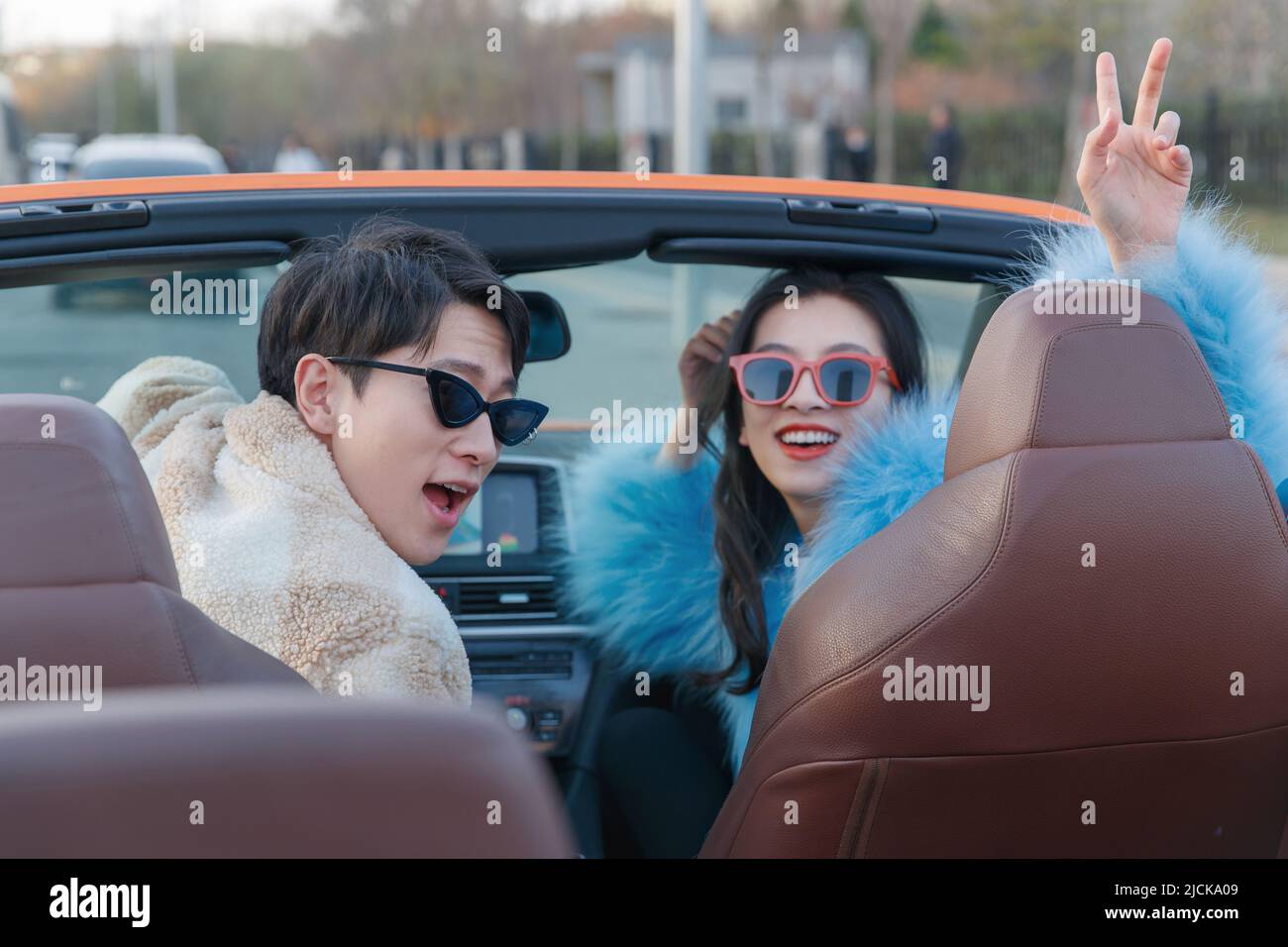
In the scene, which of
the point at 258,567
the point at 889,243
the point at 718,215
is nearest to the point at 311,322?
the point at 258,567

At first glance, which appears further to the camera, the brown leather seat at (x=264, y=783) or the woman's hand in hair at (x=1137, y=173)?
the woman's hand in hair at (x=1137, y=173)

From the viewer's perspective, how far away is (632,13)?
63.5m

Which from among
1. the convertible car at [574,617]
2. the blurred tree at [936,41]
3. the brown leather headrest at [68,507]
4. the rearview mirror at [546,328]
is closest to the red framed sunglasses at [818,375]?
the convertible car at [574,617]

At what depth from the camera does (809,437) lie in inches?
104

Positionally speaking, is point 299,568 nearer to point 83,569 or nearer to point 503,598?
point 83,569

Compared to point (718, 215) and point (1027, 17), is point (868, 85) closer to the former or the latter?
point (1027, 17)

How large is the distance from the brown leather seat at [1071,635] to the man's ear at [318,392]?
0.87 meters

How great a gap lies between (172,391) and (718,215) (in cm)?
98

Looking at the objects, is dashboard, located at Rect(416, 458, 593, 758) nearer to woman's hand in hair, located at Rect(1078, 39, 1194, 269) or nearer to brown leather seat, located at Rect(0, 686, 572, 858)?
woman's hand in hair, located at Rect(1078, 39, 1194, 269)

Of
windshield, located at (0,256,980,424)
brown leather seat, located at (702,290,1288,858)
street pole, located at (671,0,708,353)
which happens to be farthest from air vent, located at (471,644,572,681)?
street pole, located at (671,0,708,353)

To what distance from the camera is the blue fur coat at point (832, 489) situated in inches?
74.1

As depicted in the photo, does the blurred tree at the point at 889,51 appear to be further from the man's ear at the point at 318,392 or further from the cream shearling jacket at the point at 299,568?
the cream shearling jacket at the point at 299,568

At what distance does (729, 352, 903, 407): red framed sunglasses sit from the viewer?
104 inches

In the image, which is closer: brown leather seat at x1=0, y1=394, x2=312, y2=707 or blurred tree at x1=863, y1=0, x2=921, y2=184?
brown leather seat at x1=0, y1=394, x2=312, y2=707
